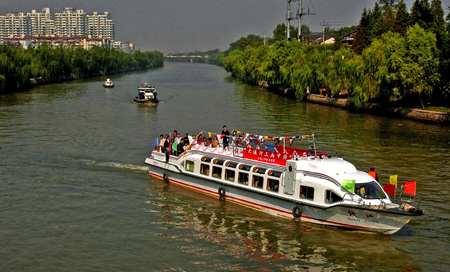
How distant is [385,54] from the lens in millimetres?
52781

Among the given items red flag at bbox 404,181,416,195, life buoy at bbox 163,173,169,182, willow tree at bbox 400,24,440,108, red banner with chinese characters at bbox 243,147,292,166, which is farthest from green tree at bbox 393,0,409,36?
red flag at bbox 404,181,416,195

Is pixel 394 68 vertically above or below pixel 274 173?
above

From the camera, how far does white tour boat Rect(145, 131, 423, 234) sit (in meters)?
18.7

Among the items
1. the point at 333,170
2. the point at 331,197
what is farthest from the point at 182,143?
the point at 331,197

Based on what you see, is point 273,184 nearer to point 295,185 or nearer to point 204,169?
point 295,185

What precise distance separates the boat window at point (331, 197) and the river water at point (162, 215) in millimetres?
1288

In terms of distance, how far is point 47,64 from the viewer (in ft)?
333

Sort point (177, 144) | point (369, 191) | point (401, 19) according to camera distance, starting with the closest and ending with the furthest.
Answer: point (369, 191)
point (177, 144)
point (401, 19)

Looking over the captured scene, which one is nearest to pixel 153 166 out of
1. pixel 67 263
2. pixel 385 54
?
pixel 67 263

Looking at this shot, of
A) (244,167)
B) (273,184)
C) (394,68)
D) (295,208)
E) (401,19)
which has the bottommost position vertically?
(295,208)

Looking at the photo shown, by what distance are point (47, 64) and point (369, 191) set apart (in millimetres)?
93917

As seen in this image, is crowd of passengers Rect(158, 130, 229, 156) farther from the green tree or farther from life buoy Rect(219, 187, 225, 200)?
the green tree

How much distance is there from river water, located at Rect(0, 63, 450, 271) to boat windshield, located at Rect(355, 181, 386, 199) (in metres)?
1.57

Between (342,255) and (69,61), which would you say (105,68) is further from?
(342,255)
